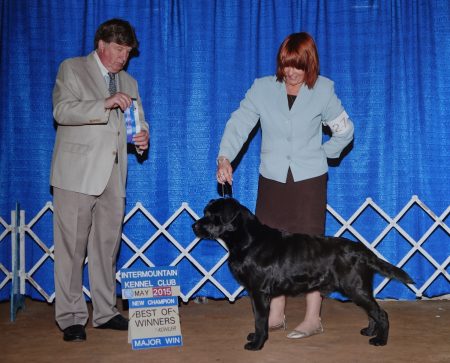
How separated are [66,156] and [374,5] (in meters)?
2.78

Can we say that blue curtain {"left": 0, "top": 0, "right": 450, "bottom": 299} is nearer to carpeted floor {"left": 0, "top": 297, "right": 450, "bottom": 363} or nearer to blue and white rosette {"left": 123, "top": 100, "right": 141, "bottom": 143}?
carpeted floor {"left": 0, "top": 297, "right": 450, "bottom": 363}

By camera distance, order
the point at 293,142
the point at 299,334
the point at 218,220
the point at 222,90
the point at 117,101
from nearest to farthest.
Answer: the point at 218,220 < the point at 117,101 < the point at 293,142 < the point at 299,334 < the point at 222,90

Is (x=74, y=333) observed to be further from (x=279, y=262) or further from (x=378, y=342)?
(x=378, y=342)

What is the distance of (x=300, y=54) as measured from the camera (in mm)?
3553

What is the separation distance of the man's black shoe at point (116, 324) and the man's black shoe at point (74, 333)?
0.77 feet

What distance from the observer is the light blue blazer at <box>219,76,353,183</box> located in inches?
146

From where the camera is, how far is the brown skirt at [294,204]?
3746 mm

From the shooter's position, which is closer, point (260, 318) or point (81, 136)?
point (260, 318)

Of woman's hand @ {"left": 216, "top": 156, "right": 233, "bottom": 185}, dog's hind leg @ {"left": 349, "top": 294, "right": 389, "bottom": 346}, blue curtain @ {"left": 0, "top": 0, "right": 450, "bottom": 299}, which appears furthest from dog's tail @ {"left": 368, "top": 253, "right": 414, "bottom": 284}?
blue curtain @ {"left": 0, "top": 0, "right": 450, "bottom": 299}

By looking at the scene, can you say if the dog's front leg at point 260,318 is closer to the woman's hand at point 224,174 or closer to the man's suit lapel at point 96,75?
the woman's hand at point 224,174

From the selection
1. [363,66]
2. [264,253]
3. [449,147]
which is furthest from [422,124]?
[264,253]

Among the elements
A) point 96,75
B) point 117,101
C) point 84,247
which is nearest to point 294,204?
point 117,101

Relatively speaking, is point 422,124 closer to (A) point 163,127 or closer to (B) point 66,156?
(A) point 163,127

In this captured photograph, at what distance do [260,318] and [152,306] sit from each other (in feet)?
2.25
